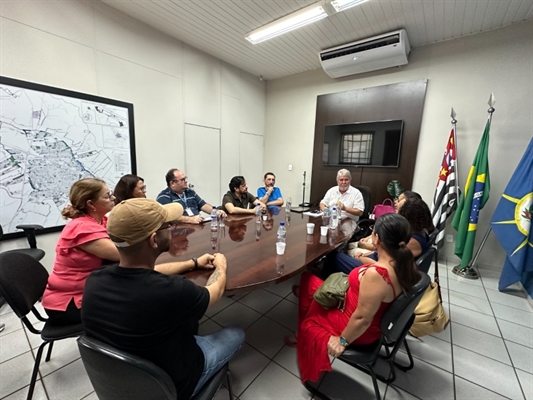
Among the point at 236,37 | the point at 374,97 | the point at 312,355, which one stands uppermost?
the point at 236,37

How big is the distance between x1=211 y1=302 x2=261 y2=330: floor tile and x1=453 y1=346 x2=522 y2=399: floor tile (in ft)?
5.06

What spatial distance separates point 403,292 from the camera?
107 cm

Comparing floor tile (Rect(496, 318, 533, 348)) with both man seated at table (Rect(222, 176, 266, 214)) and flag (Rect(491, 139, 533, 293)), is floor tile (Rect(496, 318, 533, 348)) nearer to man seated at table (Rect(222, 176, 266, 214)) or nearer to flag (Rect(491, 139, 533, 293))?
flag (Rect(491, 139, 533, 293))

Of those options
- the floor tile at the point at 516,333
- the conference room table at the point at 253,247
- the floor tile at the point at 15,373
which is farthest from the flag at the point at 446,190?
the floor tile at the point at 15,373

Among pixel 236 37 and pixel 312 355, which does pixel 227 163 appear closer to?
pixel 236 37

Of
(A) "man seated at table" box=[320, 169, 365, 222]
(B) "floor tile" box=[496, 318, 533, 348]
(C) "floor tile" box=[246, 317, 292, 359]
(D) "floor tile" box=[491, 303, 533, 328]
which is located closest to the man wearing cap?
(C) "floor tile" box=[246, 317, 292, 359]

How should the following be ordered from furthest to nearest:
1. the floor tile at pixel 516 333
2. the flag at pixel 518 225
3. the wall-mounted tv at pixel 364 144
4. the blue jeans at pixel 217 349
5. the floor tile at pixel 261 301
Answer: the wall-mounted tv at pixel 364 144 → the flag at pixel 518 225 → the floor tile at pixel 261 301 → the floor tile at pixel 516 333 → the blue jeans at pixel 217 349

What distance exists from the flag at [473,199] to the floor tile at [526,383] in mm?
1578

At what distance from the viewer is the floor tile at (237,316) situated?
1995 mm

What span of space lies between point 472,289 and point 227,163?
4022 mm

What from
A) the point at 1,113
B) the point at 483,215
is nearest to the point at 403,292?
the point at 483,215

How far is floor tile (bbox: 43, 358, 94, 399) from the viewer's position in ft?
4.45

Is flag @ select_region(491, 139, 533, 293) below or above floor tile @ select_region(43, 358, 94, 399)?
above

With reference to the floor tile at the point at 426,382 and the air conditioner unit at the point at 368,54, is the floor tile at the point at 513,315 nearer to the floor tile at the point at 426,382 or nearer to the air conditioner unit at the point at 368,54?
the floor tile at the point at 426,382
